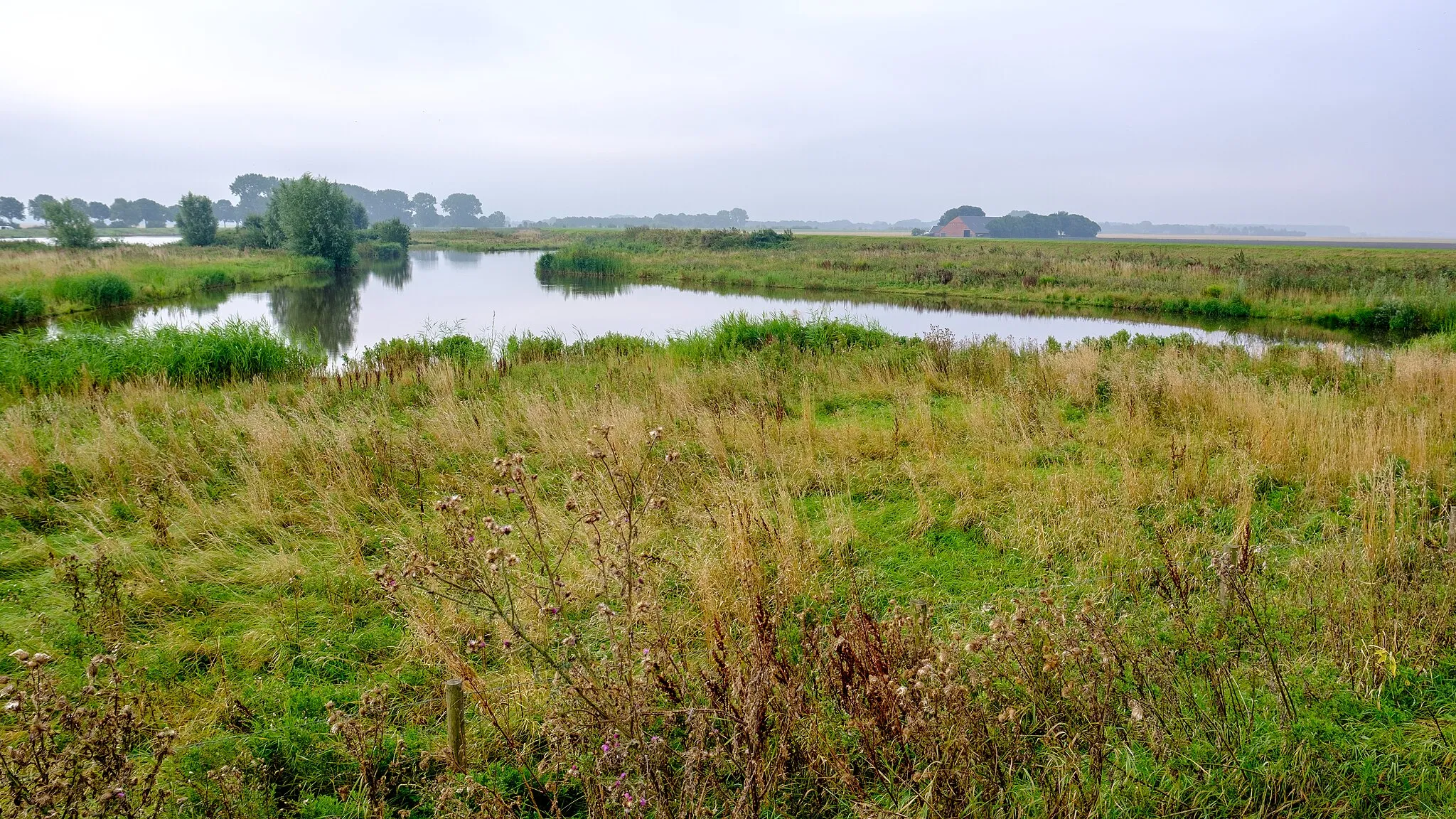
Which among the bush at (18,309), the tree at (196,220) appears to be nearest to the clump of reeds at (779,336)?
the bush at (18,309)

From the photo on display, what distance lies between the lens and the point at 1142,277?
3138cm

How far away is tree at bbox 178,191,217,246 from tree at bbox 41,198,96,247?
37.0 ft

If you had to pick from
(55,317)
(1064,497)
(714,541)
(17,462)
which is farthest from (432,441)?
(55,317)

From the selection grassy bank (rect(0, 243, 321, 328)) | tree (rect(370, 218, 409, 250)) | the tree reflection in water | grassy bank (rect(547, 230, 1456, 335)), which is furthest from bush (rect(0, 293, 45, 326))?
tree (rect(370, 218, 409, 250))

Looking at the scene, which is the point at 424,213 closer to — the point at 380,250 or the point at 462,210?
the point at 462,210

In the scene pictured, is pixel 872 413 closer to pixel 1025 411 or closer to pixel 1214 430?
pixel 1025 411

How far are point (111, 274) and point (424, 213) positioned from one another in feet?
600

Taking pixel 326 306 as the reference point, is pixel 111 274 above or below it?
above

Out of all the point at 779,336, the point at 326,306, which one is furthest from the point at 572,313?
the point at 779,336

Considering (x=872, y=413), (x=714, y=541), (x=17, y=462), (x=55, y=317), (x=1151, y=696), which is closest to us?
(x=1151, y=696)

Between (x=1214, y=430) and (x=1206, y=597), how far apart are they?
3.97 m

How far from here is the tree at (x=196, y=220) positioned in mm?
54500

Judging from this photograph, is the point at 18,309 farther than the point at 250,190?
No

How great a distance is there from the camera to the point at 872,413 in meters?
9.16
